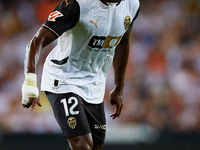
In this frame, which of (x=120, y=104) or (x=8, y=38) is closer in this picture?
(x=120, y=104)

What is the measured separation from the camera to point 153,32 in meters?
8.60

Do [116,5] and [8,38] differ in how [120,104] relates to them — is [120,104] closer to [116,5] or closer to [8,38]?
[116,5]

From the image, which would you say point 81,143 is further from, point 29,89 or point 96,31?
point 96,31

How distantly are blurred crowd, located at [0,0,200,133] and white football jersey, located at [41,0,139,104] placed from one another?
3711mm

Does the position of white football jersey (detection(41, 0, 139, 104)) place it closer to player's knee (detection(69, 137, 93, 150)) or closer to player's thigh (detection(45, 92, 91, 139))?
player's thigh (detection(45, 92, 91, 139))

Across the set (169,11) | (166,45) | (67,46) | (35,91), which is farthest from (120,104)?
(169,11)

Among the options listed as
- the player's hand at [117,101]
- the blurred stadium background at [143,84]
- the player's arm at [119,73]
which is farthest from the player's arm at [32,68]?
the blurred stadium background at [143,84]

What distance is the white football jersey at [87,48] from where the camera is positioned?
357 centimetres

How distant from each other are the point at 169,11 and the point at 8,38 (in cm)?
393

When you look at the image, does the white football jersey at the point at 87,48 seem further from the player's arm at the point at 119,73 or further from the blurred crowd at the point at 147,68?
the blurred crowd at the point at 147,68

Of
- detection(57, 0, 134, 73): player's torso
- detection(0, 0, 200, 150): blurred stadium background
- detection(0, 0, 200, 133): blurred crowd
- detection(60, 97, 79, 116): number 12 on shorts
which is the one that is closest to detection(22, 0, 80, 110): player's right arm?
detection(57, 0, 134, 73): player's torso

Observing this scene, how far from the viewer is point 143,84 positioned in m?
8.00

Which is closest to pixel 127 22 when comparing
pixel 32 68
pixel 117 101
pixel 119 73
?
pixel 119 73

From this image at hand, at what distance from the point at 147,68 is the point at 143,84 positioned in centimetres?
42
